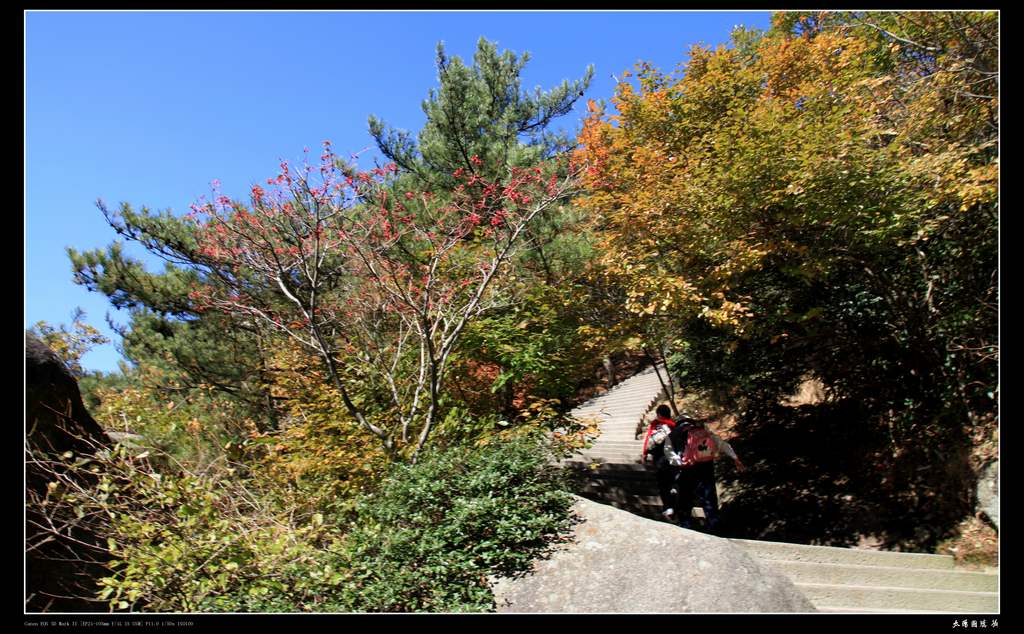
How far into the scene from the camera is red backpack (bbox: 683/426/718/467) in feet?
19.0

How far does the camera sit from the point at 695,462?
580 centimetres

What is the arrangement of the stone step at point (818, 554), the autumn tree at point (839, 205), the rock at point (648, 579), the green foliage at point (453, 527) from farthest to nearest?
the autumn tree at point (839, 205)
the stone step at point (818, 554)
the green foliage at point (453, 527)
the rock at point (648, 579)

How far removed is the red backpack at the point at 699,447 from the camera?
19.0 feet

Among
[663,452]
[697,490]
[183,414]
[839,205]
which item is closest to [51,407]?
[183,414]

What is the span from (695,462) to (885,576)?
1.86m

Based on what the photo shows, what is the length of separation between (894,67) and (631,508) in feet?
26.1

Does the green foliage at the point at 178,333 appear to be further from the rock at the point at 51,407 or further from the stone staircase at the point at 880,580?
the stone staircase at the point at 880,580

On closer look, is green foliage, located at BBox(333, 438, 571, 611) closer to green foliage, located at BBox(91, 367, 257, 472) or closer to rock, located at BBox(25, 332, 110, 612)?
rock, located at BBox(25, 332, 110, 612)

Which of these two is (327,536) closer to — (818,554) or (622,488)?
(818,554)

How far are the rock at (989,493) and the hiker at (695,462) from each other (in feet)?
9.56

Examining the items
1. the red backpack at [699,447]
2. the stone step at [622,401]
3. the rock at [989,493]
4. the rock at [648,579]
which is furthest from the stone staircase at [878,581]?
the stone step at [622,401]

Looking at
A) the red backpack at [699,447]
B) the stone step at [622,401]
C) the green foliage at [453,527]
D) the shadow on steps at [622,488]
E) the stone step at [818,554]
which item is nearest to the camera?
the green foliage at [453,527]
